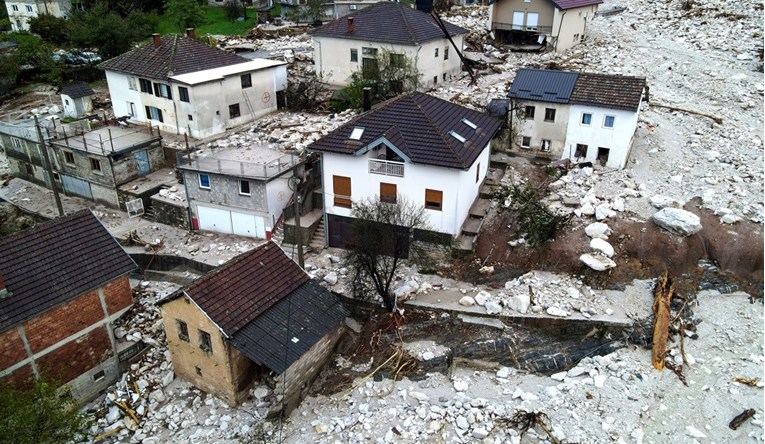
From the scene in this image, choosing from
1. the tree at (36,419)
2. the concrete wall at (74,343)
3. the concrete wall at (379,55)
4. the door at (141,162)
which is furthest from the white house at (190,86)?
the tree at (36,419)

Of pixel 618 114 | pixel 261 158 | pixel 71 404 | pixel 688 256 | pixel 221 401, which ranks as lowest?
pixel 221 401

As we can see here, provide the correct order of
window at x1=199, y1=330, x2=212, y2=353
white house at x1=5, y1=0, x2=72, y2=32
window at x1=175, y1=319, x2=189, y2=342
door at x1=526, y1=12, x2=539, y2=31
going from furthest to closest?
1. white house at x1=5, y1=0, x2=72, y2=32
2. door at x1=526, y1=12, x2=539, y2=31
3. window at x1=175, y1=319, x2=189, y2=342
4. window at x1=199, y1=330, x2=212, y2=353

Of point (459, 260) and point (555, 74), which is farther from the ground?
point (555, 74)

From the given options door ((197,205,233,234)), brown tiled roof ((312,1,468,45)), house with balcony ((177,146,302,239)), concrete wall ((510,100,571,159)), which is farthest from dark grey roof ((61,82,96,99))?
concrete wall ((510,100,571,159))

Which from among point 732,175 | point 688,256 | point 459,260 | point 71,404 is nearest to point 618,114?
point 732,175

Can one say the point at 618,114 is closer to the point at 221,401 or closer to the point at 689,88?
the point at 689,88

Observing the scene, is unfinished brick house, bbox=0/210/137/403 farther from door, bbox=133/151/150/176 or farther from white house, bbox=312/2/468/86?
white house, bbox=312/2/468/86

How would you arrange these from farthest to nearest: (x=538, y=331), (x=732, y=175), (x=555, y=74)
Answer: (x=555, y=74)
(x=732, y=175)
(x=538, y=331)
